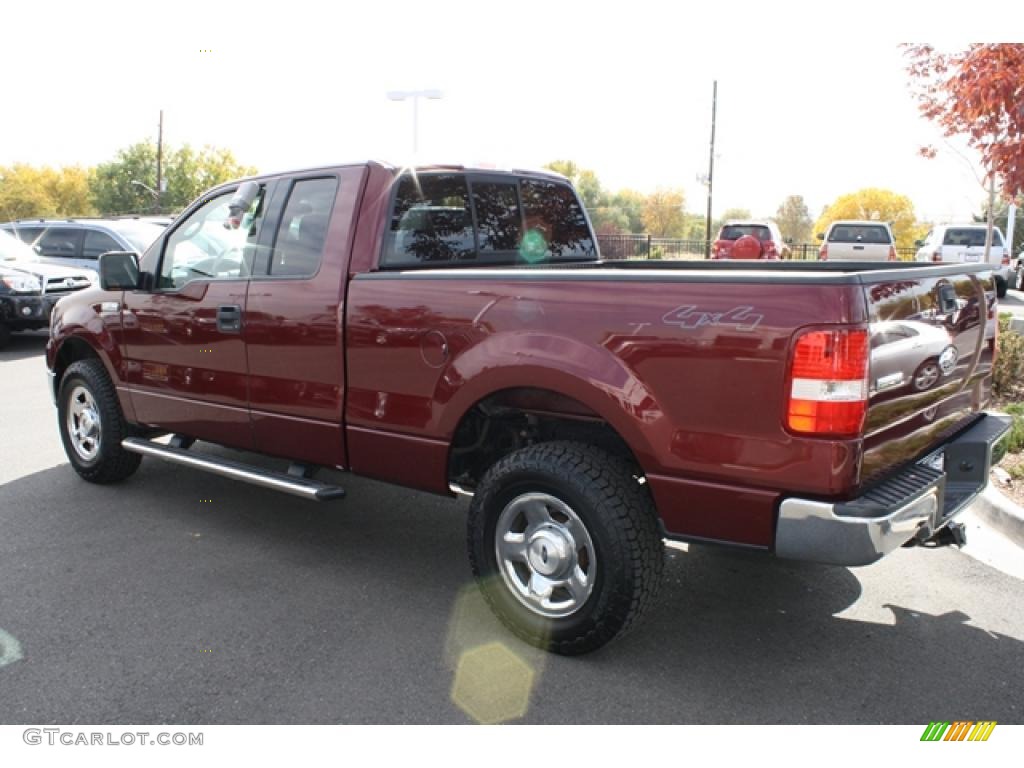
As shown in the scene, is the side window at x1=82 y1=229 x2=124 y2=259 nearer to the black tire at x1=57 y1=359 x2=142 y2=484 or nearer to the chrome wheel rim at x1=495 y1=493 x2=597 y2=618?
the black tire at x1=57 y1=359 x2=142 y2=484

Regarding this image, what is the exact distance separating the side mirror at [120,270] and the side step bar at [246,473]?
95 cm

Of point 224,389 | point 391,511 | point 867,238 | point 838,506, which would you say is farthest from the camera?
point 867,238

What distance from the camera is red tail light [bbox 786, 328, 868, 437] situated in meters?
2.91

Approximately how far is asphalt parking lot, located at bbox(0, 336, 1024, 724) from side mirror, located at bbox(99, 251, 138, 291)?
1.36m

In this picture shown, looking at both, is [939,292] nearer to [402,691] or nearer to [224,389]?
[402,691]

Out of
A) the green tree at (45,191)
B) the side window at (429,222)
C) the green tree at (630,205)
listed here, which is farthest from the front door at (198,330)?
the green tree at (630,205)

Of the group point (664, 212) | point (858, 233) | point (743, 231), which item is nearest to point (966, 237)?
point (858, 233)

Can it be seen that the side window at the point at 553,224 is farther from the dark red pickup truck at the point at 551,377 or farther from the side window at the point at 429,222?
the side window at the point at 429,222

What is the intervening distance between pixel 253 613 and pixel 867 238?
20.5 metres

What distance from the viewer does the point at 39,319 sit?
1283cm

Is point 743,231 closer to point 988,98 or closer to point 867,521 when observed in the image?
point 988,98

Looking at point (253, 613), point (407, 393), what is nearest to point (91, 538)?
point (253, 613)

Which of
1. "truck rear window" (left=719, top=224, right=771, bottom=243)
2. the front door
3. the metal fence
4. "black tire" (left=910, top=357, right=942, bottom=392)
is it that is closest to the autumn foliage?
"black tire" (left=910, top=357, right=942, bottom=392)

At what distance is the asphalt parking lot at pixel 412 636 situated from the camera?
321cm
